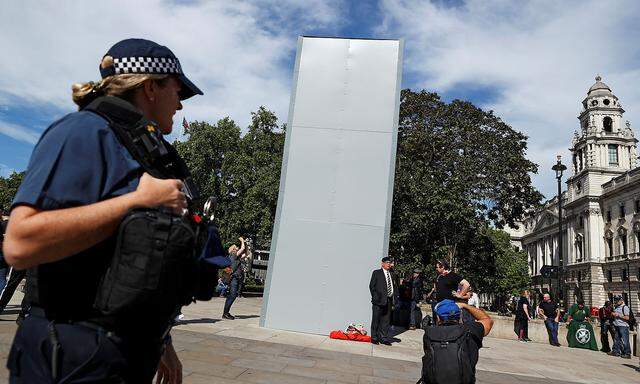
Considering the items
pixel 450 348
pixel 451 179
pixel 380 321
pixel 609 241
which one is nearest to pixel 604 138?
pixel 609 241

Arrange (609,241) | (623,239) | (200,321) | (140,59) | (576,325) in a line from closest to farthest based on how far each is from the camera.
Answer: (140,59) → (200,321) → (576,325) → (623,239) → (609,241)

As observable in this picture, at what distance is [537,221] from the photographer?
3984 inches

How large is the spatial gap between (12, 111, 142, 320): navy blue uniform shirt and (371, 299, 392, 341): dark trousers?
8.79 meters

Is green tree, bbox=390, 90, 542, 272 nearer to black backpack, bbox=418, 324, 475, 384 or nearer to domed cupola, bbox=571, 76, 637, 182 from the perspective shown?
black backpack, bbox=418, 324, 475, 384

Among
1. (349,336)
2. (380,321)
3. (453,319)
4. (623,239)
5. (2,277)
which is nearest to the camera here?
(453,319)

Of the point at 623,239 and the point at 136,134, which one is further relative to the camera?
the point at 623,239

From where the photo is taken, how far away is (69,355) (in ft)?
3.62

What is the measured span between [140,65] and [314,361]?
6.17 meters

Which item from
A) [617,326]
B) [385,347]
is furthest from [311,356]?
[617,326]

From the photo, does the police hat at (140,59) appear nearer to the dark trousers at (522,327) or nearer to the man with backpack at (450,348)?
the man with backpack at (450,348)

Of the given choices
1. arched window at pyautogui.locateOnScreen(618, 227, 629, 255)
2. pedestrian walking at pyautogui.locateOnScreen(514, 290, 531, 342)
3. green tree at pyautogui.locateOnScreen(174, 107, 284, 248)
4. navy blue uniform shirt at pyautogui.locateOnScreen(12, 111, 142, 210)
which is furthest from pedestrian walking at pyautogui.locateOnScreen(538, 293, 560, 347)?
arched window at pyautogui.locateOnScreen(618, 227, 629, 255)

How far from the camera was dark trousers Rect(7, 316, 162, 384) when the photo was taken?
1.10m

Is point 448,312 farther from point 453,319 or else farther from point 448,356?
point 448,356

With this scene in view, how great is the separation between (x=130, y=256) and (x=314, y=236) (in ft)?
29.9
